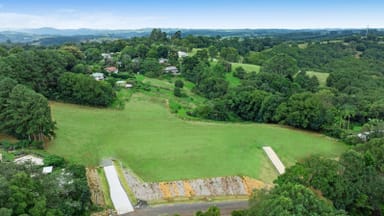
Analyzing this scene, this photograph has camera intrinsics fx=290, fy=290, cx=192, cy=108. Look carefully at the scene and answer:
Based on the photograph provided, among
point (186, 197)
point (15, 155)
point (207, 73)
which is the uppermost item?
point (207, 73)

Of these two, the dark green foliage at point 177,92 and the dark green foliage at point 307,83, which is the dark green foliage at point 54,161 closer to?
the dark green foliage at point 177,92

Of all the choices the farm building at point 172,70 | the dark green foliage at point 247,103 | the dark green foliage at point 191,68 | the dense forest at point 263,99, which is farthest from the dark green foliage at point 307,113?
the farm building at point 172,70

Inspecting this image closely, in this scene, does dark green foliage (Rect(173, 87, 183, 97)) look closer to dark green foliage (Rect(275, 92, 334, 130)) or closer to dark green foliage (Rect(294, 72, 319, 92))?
dark green foliage (Rect(275, 92, 334, 130))

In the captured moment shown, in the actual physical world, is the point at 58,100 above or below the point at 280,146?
above

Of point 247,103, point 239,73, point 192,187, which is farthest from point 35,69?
point 239,73

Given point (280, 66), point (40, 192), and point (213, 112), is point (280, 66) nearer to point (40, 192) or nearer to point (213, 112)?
point (213, 112)

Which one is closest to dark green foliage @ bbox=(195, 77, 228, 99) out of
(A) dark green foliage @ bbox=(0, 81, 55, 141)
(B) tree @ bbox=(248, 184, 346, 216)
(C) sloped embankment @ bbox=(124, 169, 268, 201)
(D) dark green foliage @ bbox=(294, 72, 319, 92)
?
(D) dark green foliage @ bbox=(294, 72, 319, 92)

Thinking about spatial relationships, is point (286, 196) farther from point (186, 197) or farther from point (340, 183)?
point (186, 197)

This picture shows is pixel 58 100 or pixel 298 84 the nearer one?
pixel 58 100

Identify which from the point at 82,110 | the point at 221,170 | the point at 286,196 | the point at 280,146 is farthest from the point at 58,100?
the point at 286,196
